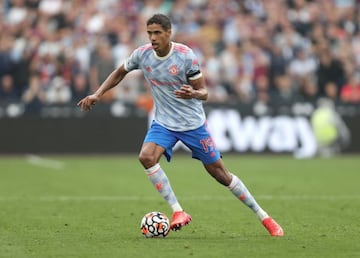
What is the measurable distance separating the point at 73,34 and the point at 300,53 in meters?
5.86

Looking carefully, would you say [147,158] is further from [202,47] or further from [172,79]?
[202,47]

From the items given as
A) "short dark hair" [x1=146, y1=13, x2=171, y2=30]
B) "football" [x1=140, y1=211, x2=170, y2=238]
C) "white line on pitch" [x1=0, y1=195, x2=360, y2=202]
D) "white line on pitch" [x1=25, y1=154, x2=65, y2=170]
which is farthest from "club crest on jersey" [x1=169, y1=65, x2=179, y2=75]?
"white line on pitch" [x1=25, y1=154, x2=65, y2=170]

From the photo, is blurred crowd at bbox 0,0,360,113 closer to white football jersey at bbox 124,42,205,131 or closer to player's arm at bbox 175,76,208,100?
white football jersey at bbox 124,42,205,131

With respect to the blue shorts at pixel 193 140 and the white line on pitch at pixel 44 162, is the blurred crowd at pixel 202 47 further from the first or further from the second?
the blue shorts at pixel 193 140

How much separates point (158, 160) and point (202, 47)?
15425mm

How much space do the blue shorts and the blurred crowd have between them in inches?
561

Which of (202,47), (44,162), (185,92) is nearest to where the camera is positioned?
(185,92)

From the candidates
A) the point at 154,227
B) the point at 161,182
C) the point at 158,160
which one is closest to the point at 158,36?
the point at 158,160

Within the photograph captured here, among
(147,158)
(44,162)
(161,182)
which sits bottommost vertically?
(44,162)

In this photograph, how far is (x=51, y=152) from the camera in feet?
81.7

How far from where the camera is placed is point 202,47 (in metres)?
25.6

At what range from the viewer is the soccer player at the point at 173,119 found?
10281 mm

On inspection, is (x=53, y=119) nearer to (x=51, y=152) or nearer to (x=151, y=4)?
(x=51, y=152)

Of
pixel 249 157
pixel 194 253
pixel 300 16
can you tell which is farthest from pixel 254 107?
pixel 194 253
